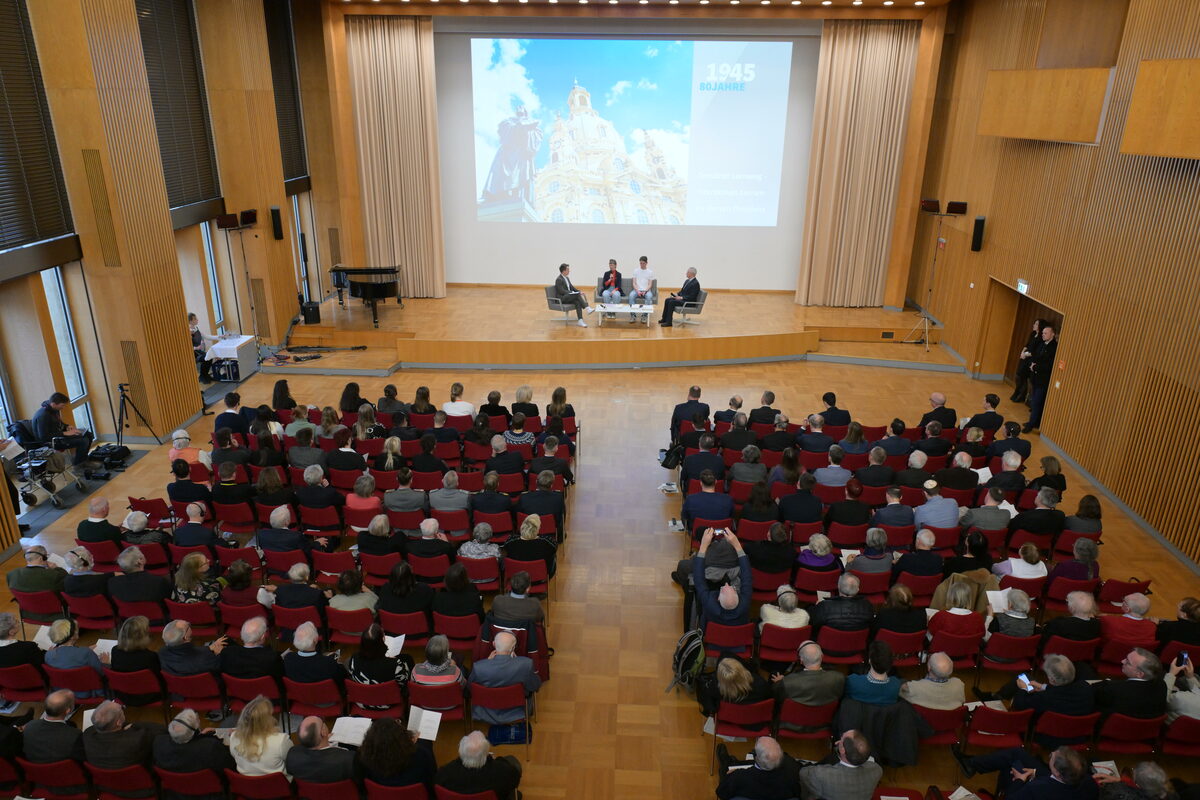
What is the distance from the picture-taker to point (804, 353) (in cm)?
1529

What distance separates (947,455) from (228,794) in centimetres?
771

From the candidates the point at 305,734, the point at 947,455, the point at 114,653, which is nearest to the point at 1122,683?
the point at 947,455

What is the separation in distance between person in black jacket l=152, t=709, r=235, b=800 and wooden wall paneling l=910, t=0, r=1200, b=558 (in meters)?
9.19

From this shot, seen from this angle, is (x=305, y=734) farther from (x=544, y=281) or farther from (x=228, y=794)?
(x=544, y=281)

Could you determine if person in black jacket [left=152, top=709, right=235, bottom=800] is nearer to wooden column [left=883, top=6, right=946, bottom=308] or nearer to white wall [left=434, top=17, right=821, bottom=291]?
white wall [left=434, top=17, right=821, bottom=291]

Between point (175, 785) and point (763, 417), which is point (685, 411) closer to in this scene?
point (763, 417)

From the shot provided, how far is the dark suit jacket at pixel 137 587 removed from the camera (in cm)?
616

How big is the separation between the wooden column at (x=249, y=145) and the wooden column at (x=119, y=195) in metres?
3.07

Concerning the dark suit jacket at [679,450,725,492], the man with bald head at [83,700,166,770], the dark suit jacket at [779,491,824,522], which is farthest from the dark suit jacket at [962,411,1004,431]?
the man with bald head at [83,700,166,770]

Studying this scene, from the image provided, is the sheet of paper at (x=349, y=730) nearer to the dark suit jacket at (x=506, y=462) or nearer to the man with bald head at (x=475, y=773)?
the man with bald head at (x=475, y=773)

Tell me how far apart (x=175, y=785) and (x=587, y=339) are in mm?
10735

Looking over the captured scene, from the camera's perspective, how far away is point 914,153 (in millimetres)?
16219

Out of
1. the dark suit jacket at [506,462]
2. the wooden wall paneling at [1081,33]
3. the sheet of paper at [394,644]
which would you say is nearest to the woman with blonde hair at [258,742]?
the sheet of paper at [394,644]

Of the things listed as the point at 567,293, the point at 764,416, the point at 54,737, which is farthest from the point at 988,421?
the point at 54,737
